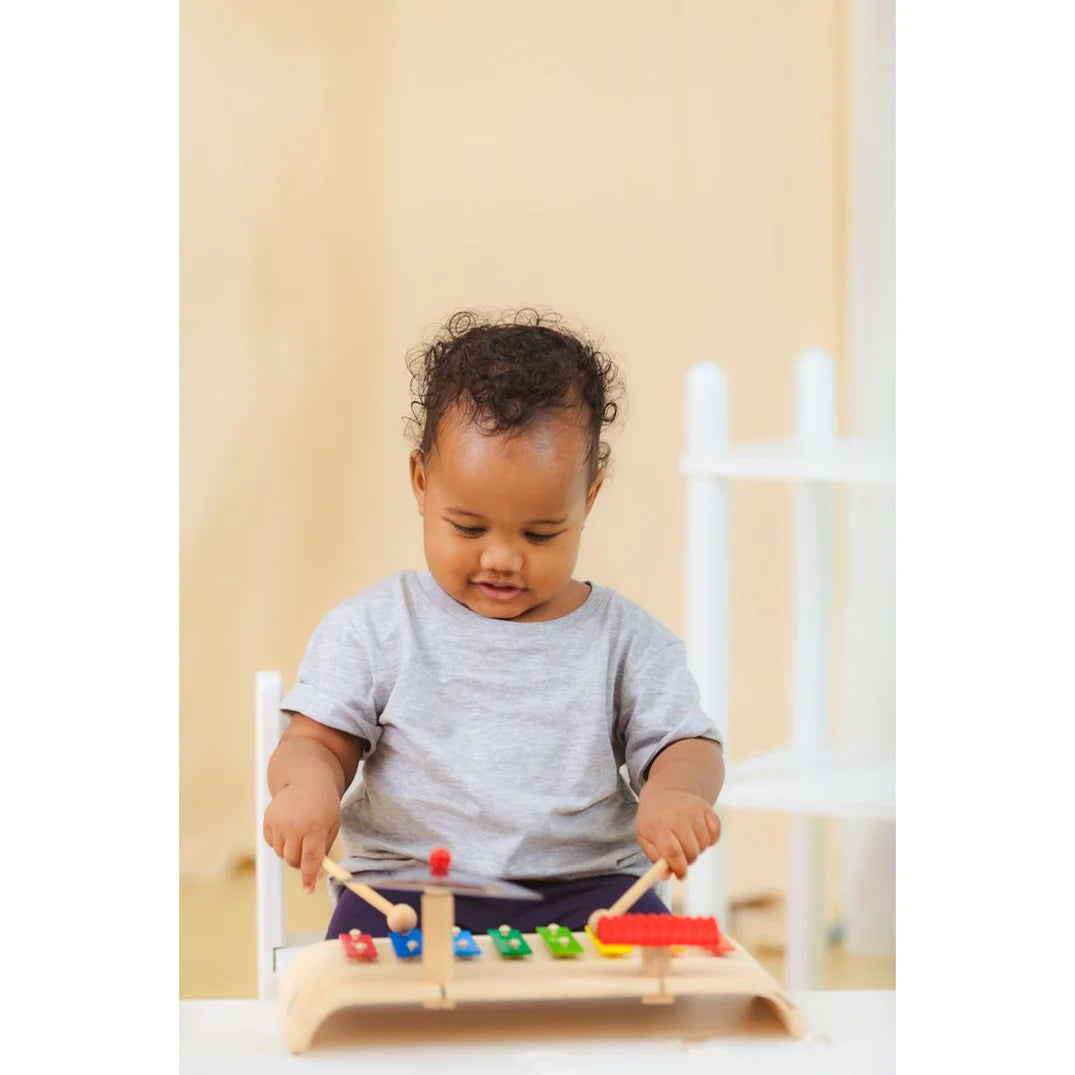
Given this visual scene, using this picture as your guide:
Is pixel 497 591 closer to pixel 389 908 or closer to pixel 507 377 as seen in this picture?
pixel 507 377

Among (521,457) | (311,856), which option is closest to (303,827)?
(311,856)

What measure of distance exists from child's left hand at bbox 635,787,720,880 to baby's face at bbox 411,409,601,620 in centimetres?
16

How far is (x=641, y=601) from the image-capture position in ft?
3.67

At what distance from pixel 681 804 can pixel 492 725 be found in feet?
0.46

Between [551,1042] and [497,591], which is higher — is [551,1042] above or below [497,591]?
below

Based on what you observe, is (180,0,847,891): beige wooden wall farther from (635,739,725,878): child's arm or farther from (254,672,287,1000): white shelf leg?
(635,739,725,878): child's arm

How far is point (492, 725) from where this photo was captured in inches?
36.4

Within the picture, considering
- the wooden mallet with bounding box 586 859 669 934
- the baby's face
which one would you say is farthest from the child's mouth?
the wooden mallet with bounding box 586 859 669 934

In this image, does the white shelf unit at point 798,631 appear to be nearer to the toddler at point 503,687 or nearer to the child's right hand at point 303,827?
the toddler at point 503,687

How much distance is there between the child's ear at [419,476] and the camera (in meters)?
0.95

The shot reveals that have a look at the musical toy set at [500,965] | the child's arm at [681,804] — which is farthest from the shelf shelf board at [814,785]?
the musical toy set at [500,965]

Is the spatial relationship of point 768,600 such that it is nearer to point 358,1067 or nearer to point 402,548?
point 402,548

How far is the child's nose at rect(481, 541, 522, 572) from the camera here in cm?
91
